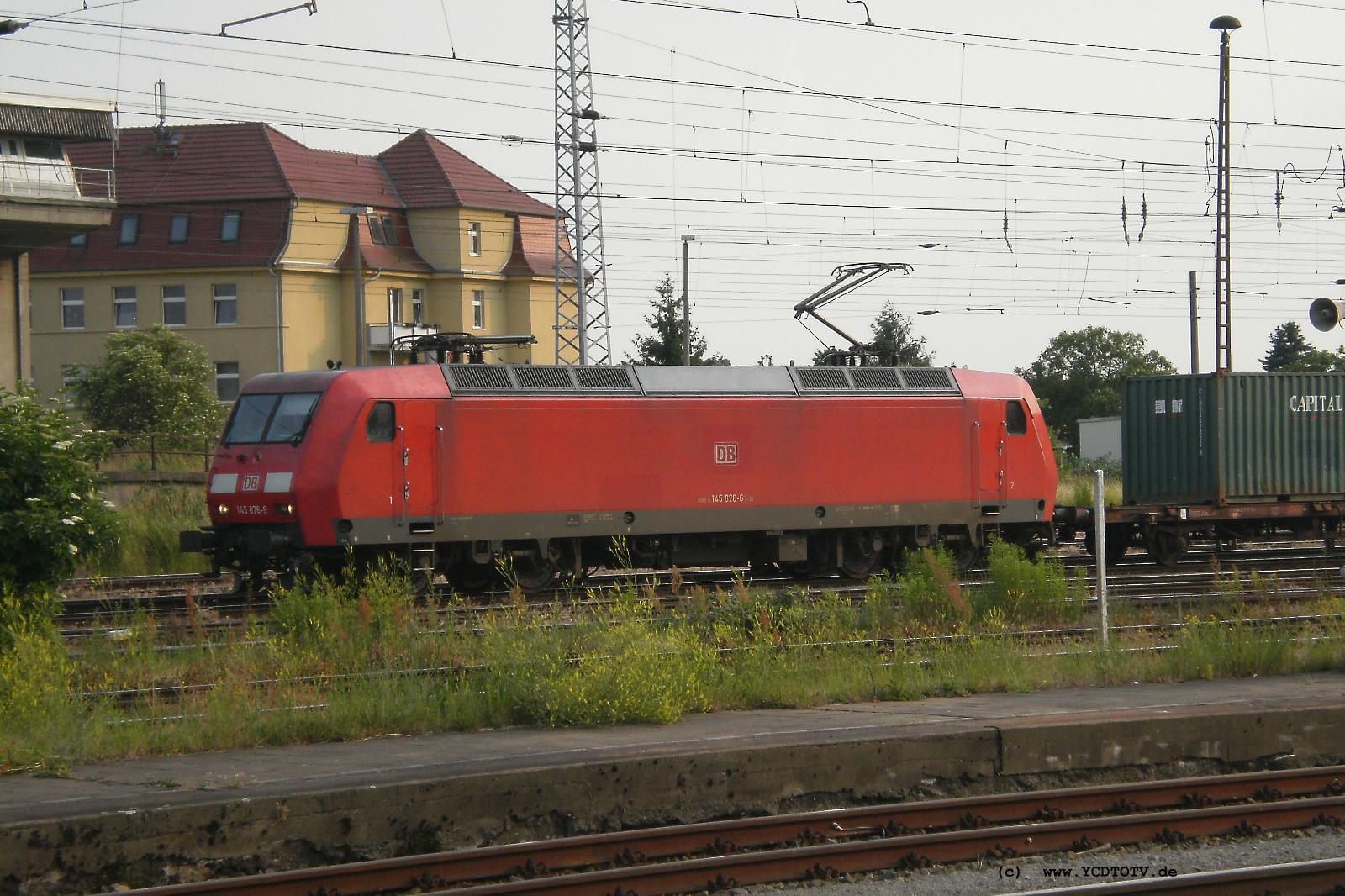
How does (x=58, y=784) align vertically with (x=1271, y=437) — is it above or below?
below

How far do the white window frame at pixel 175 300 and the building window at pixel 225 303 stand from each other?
1274 mm

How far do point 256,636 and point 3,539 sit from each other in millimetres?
2139

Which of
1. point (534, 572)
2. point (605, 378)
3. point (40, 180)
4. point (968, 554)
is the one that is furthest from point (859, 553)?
point (40, 180)

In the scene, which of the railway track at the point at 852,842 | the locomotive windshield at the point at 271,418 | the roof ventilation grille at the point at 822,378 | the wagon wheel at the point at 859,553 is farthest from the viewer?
the wagon wheel at the point at 859,553

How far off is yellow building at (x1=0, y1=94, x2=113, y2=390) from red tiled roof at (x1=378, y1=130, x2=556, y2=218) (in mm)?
19525

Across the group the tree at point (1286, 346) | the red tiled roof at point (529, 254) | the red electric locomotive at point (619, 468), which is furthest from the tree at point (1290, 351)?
the red electric locomotive at point (619, 468)

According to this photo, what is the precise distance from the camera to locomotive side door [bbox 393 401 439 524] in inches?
655

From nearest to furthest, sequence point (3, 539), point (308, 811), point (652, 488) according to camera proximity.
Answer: point (308, 811)
point (3, 539)
point (652, 488)

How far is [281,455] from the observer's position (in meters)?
16.4

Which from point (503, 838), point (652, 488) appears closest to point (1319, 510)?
point (652, 488)

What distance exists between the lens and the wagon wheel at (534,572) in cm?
1784

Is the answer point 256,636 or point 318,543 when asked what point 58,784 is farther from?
point 318,543

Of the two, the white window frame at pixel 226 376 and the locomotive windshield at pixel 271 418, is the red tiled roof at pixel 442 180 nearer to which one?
the white window frame at pixel 226 376

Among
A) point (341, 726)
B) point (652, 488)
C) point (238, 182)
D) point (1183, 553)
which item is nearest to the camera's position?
point (341, 726)
